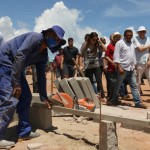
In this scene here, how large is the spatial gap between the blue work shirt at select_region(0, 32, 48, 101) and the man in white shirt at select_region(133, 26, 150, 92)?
4361 millimetres

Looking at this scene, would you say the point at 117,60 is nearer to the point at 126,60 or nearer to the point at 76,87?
the point at 126,60

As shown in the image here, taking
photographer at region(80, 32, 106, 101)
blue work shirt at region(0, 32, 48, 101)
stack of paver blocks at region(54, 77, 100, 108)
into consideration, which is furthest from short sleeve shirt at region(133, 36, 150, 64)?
blue work shirt at region(0, 32, 48, 101)

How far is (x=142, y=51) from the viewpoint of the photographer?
1001 centimetres

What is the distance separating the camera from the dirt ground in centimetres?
579

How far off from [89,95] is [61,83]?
858 mm

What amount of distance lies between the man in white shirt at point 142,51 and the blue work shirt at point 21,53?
4361 millimetres

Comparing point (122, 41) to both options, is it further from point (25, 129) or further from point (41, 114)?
point (25, 129)

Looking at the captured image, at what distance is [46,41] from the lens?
18.8 feet

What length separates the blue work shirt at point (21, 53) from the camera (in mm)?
5484

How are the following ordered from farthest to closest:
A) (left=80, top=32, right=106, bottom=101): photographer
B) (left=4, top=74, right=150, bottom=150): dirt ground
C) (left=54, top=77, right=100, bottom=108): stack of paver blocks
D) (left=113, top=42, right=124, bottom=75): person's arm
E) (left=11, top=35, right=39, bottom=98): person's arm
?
(left=80, top=32, right=106, bottom=101): photographer, (left=113, top=42, right=124, bottom=75): person's arm, (left=54, top=77, right=100, bottom=108): stack of paver blocks, (left=4, top=74, right=150, bottom=150): dirt ground, (left=11, top=35, right=39, bottom=98): person's arm

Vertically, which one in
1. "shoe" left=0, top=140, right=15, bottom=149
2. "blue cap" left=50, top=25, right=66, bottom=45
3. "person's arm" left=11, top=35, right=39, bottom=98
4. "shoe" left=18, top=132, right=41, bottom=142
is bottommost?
"shoe" left=0, top=140, right=15, bottom=149

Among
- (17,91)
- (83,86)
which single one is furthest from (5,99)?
(83,86)

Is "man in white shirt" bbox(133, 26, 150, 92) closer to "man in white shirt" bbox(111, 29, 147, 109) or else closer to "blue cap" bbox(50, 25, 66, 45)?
"man in white shirt" bbox(111, 29, 147, 109)

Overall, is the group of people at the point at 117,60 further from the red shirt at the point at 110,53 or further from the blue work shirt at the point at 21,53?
the blue work shirt at the point at 21,53
